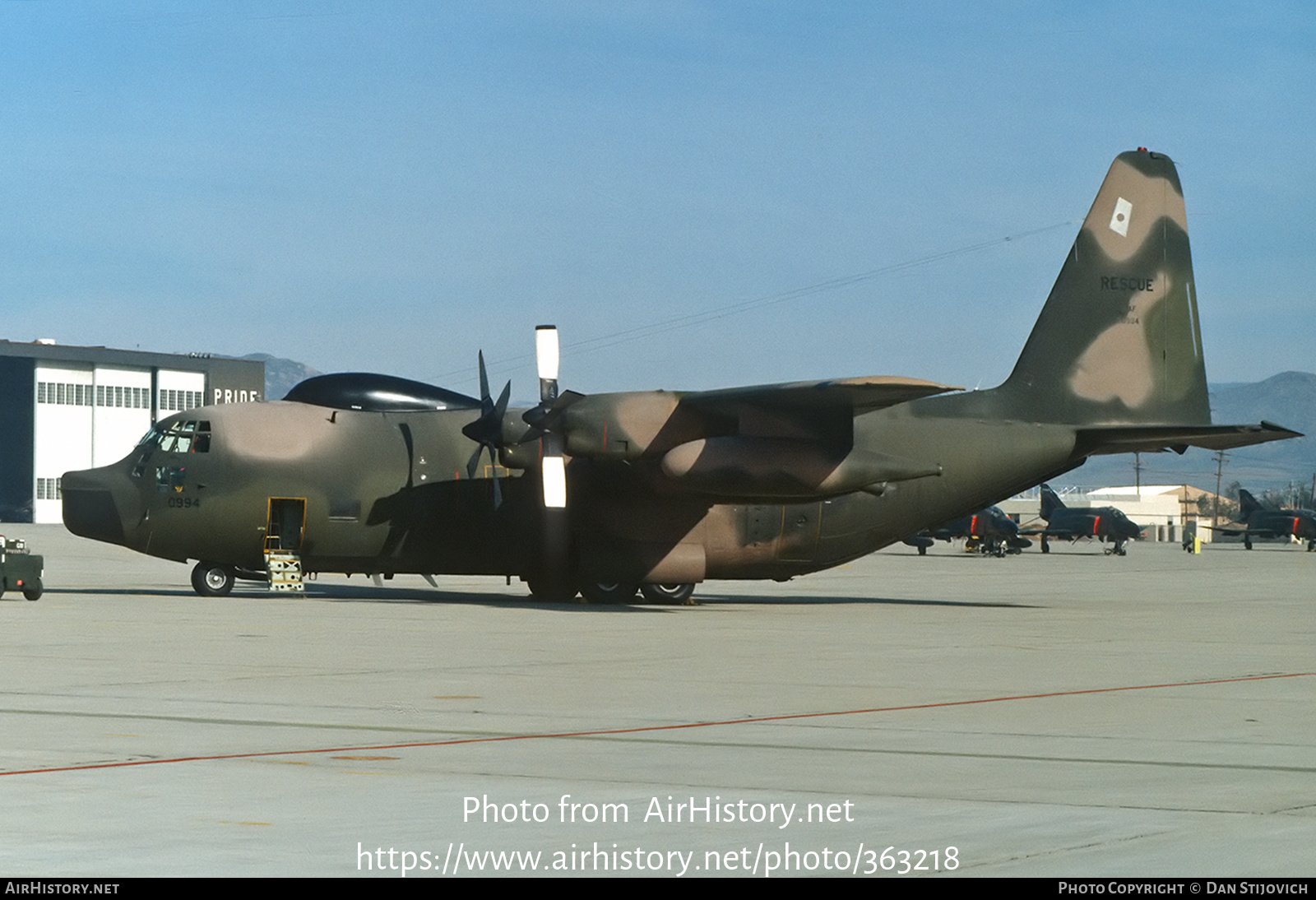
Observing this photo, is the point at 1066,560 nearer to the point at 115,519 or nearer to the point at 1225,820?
the point at 115,519

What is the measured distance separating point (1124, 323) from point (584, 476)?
13053 millimetres

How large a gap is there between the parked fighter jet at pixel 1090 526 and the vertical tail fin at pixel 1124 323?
161ft

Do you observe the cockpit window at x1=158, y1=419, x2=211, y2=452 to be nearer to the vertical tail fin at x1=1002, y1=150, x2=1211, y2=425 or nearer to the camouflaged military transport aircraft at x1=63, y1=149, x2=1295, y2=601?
the camouflaged military transport aircraft at x1=63, y1=149, x2=1295, y2=601

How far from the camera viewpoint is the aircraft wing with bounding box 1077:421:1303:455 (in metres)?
34.2

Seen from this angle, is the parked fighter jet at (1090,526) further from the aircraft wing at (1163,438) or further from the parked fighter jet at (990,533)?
the aircraft wing at (1163,438)

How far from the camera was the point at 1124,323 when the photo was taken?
124 feet

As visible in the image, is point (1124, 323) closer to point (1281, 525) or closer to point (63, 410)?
point (1281, 525)

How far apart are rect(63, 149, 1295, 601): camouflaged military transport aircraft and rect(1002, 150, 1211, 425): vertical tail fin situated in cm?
13

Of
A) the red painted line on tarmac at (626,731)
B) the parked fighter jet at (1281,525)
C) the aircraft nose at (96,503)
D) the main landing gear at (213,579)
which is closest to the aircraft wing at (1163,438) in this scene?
the red painted line on tarmac at (626,731)

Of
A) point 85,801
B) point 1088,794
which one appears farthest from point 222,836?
A: point 1088,794

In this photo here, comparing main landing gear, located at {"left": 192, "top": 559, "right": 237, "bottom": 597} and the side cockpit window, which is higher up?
the side cockpit window

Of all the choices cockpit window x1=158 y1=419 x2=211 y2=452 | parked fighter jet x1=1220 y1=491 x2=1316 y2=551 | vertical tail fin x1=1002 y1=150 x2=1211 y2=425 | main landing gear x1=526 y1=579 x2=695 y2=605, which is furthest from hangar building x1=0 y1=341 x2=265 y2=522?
vertical tail fin x1=1002 y1=150 x2=1211 y2=425

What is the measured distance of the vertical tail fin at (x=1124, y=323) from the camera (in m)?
37.1

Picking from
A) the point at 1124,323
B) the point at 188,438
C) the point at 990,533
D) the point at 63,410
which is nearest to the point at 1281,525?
the point at 990,533
